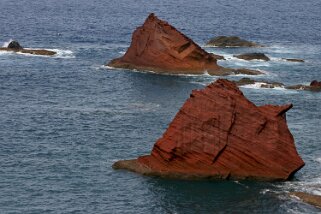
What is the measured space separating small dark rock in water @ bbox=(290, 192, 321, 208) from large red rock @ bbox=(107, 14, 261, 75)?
79823 mm

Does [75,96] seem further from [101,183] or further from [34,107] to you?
[101,183]

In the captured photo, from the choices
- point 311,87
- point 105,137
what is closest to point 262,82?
point 311,87

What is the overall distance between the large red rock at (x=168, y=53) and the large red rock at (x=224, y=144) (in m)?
68.3

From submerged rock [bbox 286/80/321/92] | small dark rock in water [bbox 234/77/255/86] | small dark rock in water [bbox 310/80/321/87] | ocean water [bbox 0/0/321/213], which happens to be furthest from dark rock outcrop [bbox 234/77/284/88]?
small dark rock in water [bbox 310/80/321/87]

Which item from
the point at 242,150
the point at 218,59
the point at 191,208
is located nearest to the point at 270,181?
the point at 242,150

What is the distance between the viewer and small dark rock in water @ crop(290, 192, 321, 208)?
98.3m

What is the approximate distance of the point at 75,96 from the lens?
15588 cm

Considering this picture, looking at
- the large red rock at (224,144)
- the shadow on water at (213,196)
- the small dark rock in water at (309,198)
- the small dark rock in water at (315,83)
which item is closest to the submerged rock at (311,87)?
the small dark rock in water at (315,83)

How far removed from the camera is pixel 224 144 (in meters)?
108

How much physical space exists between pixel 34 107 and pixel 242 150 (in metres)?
51.0

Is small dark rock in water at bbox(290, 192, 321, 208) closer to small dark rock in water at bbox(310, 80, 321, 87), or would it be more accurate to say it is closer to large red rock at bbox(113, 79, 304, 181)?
large red rock at bbox(113, 79, 304, 181)

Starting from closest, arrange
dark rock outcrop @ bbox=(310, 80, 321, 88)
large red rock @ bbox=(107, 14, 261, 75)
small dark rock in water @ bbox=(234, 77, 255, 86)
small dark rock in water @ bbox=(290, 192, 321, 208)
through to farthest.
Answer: small dark rock in water @ bbox=(290, 192, 321, 208), dark rock outcrop @ bbox=(310, 80, 321, 88), small dark rock in water @ bbox=(234, 77, 255, 86), large red rock @ bbox=(107, 14, 261, 75)

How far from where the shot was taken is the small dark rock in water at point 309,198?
98312 mm

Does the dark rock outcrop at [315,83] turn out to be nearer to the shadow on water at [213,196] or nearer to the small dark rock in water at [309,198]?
the shadow on water at [213,196]
